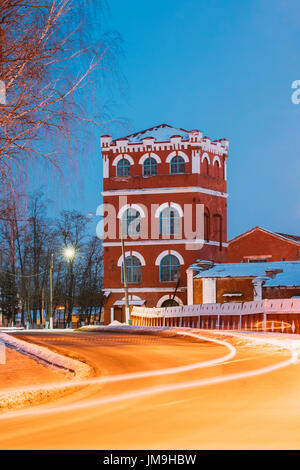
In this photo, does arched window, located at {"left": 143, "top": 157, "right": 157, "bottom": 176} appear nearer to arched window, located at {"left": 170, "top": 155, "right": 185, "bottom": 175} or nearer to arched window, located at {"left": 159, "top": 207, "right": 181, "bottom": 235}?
arched window, located at {"left": 170, "top": 155, "right": 185, "bottom": 175}

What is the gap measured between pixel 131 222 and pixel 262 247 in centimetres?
1292

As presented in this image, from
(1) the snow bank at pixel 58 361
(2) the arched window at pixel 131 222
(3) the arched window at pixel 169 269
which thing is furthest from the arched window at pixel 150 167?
(1) the snow bank at pixel 58 361

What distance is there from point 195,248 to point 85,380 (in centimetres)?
4864

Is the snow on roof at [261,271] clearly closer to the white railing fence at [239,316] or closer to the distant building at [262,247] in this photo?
the white railing fence at [239,316]

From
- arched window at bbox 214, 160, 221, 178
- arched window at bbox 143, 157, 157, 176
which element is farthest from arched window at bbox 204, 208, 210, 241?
arched window at bbox 143, 157, 157, 176

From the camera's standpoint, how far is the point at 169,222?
62281 mm

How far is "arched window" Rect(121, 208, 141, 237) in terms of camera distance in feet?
207

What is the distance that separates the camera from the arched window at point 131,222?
6316 cm

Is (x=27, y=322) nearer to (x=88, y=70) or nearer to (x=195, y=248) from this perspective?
(x=195, y=248)

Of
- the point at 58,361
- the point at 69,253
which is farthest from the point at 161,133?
the point at 58,361

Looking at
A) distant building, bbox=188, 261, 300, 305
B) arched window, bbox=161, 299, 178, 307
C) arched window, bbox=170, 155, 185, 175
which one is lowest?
arched window, bbox=161, 299, 178, 307

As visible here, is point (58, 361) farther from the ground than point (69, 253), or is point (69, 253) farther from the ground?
point (69, 253)

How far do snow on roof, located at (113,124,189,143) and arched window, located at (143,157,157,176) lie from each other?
1841 millimetres

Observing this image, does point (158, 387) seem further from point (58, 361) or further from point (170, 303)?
point (170, 303)
